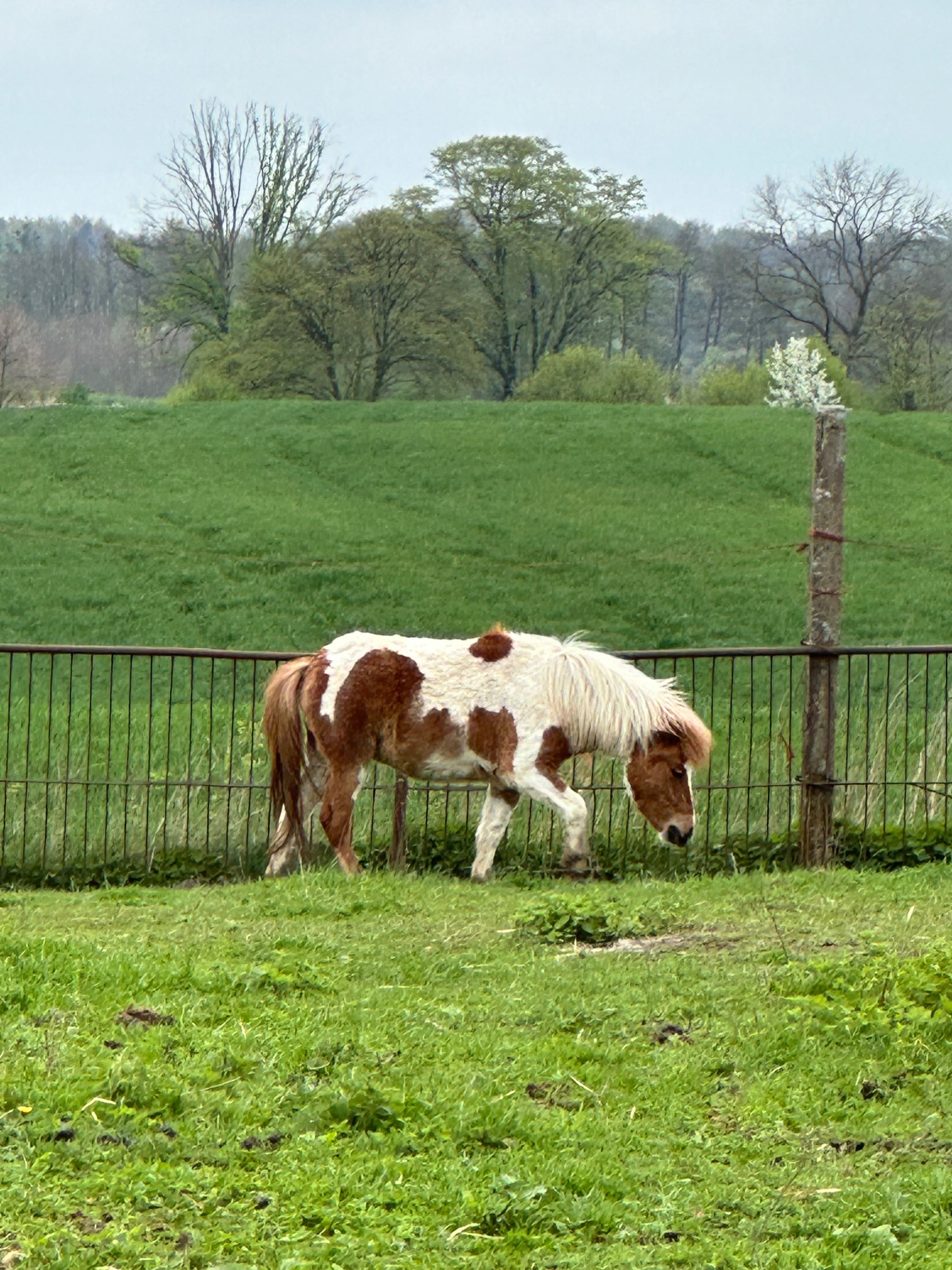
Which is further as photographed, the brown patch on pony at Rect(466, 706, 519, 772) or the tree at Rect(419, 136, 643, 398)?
the tree at Rect(419, 136, 643, 398)

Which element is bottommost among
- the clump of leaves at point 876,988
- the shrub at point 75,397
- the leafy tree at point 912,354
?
the clump of leaves at point 876,988

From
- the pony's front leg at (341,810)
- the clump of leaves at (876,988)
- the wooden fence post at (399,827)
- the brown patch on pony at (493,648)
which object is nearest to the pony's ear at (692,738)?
the brown patch on pony at (493,648)

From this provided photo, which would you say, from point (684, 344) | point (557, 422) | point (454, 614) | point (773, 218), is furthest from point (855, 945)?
point (684, 344)

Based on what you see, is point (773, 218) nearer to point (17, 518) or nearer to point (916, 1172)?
point (17, 518)

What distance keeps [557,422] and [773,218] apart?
102ft

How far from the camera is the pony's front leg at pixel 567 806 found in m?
9.11

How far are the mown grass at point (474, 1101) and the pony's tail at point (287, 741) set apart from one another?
2.66m

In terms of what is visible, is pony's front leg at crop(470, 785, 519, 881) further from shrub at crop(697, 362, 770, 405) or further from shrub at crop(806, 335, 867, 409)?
shrub at crop(697, 362, 770, 405)

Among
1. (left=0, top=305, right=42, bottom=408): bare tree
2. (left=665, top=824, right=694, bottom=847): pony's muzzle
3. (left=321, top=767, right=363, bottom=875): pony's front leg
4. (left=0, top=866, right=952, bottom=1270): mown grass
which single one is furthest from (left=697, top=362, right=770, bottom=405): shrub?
(left=0, top=866, right=952, bottom=1270): mown grass

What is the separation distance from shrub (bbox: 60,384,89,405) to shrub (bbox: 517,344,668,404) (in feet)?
52.1

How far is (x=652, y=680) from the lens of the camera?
954cm

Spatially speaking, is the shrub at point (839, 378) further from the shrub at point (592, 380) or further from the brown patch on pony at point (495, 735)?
the brown patch on pony at point (495, 735)

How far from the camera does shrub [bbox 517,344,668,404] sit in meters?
53.8

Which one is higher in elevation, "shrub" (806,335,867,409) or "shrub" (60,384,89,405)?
"shrub" (806,335,867,409)
